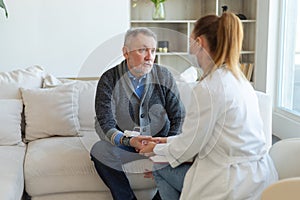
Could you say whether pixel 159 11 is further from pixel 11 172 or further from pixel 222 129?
pixel 222 129

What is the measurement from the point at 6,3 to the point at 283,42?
8.90ft

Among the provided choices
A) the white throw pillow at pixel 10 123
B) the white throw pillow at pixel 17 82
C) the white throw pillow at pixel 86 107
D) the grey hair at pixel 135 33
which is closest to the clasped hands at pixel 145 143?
the grey hair at pixel 135 33

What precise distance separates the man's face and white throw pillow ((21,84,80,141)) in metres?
0.64

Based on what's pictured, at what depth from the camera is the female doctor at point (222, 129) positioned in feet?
4.99

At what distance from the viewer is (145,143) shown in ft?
6.28

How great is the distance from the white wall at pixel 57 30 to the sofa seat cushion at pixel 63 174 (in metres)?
1.79

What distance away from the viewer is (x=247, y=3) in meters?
4.54

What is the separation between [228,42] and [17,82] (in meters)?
1.60

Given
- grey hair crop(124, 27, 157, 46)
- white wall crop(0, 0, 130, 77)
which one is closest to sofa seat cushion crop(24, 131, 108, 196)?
grey hair crop(124, 27, 157, 46)

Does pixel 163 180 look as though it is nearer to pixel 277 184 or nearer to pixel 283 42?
pixel 277 184

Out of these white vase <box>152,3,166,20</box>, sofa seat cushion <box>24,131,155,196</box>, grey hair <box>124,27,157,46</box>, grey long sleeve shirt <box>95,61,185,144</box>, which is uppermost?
white vase <box>152,3,166,20</box>

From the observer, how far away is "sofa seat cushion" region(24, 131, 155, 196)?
6.98 ft

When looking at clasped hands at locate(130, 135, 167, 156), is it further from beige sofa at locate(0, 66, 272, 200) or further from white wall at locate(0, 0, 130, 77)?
white wall at locate(0, 0, 130, 77)

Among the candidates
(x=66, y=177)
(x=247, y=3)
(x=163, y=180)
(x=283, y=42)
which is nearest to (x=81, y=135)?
(x=66, y=177)
